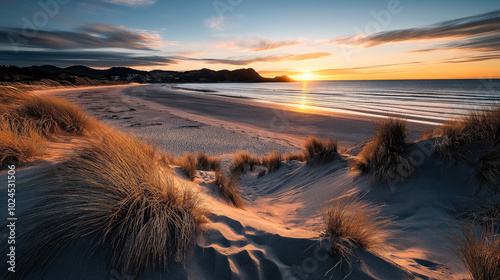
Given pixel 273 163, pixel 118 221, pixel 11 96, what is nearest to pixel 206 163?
pixel 273 163

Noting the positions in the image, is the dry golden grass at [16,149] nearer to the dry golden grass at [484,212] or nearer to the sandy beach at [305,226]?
the sandy beach at [305,226]

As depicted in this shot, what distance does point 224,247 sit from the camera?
2.28 m

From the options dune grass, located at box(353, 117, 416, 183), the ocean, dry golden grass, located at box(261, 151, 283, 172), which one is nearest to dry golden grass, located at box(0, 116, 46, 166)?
dry golden grass, located at box(261, 151, 283, 172)

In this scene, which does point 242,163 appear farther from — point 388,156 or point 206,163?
point 388,156

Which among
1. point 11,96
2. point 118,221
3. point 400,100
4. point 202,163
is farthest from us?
point 400,100

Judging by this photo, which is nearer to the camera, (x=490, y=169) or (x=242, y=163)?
(x=490, y=169)

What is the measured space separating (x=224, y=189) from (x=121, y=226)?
8.32 feet

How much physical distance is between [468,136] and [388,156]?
46.7 inches

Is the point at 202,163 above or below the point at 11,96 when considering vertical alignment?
below

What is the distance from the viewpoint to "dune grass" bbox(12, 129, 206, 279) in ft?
6.15

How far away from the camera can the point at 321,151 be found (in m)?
5.98

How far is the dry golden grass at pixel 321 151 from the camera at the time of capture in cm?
584

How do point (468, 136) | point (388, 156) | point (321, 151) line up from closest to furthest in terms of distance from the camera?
point (468, 136) < point (388, 156) < point (321, 151)

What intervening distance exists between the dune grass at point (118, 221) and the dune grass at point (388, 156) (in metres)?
3.27
